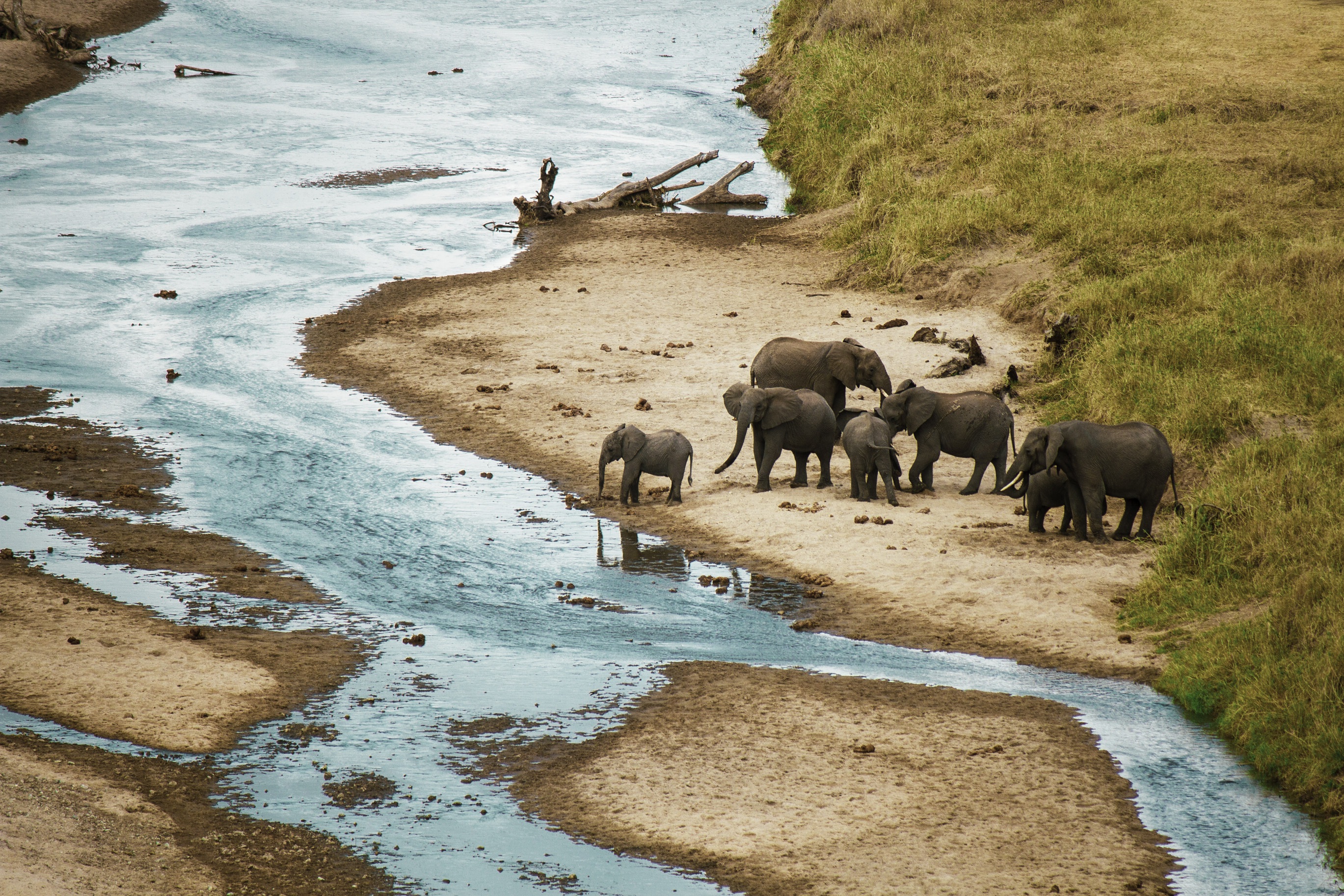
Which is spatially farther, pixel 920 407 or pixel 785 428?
pixel 785 428

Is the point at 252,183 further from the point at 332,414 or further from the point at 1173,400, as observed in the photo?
the point at 1173,400

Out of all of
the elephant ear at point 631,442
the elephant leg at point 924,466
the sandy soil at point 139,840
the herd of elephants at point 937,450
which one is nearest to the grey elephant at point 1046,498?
the herd of elephants at point 937,450

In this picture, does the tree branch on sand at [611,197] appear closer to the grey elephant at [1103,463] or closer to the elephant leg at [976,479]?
the elephant leg at [976,479]

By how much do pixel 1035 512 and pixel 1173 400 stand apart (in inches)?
116

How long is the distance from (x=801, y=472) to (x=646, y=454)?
1829 millimetres

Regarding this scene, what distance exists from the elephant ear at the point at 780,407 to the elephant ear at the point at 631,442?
1364mm

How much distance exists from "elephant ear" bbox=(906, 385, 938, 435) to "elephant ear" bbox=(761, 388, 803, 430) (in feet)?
3.94

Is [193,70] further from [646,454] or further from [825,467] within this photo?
[825,467]

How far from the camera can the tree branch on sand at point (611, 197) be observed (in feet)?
104

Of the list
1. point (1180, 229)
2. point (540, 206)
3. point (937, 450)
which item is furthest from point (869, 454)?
point (540, 206)

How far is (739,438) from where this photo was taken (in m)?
15.3

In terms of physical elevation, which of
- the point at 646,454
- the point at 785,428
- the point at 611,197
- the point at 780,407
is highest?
the point at 611,197

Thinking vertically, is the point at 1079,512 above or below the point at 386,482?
above

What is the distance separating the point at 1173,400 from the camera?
15461 millimetres
